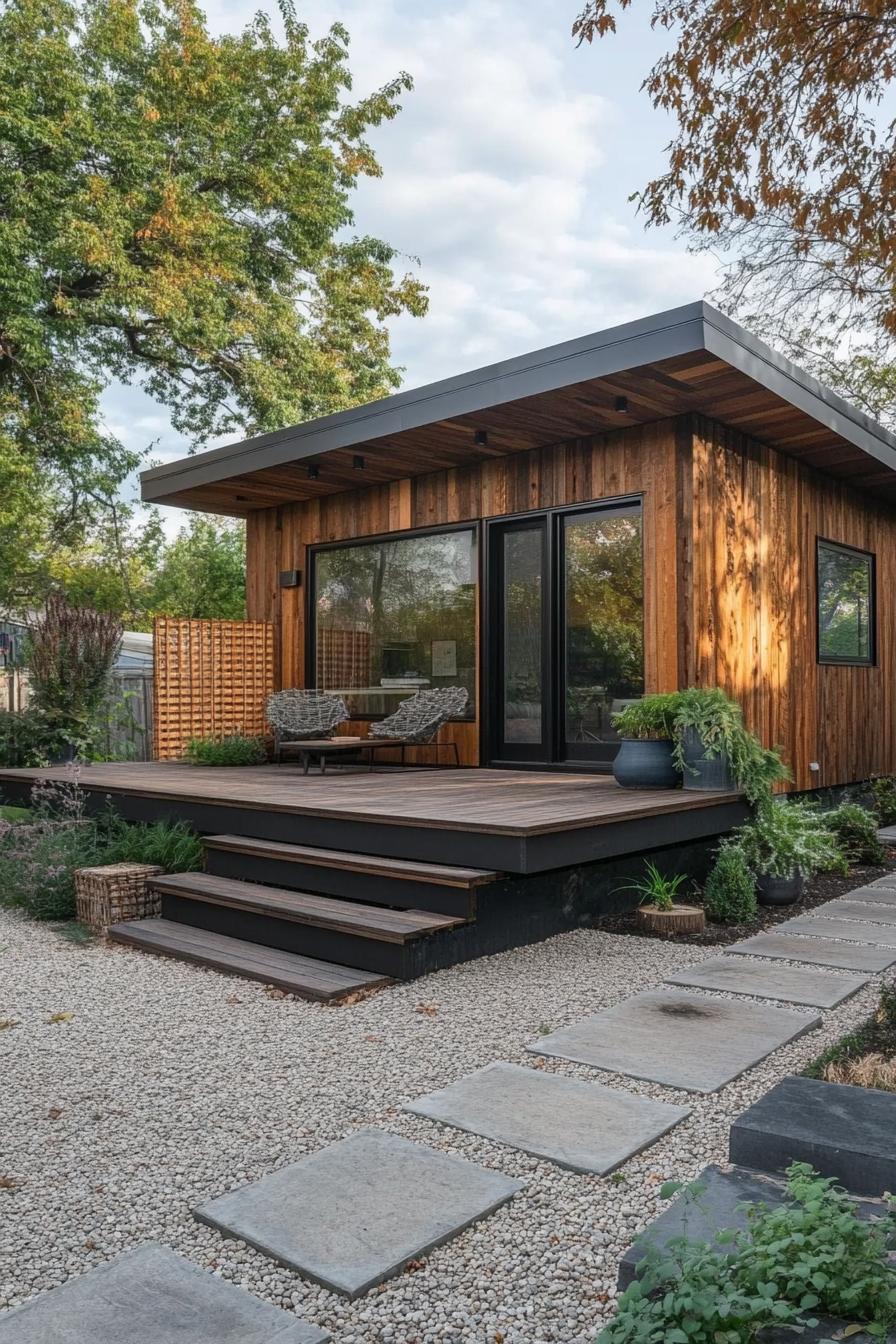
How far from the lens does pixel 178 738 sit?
321 inches

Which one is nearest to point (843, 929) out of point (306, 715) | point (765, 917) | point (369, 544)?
point (765, 917)

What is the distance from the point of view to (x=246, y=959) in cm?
389

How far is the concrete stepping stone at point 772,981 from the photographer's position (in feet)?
11.3

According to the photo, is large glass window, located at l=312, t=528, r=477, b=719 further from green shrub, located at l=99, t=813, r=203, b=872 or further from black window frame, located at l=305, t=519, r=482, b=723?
green shrub, located at l=99, t=813, r=203, b=872

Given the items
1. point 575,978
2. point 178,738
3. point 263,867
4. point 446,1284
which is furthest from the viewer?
point 178,738

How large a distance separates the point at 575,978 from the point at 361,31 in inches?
640

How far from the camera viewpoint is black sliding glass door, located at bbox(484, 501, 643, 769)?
21.3 ft

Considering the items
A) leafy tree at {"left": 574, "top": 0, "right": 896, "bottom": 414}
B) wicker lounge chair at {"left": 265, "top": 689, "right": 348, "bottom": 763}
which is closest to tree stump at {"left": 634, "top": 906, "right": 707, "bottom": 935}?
leafy tree at {"left": 574, "top": 0, "right": 896, "bottom": 414}

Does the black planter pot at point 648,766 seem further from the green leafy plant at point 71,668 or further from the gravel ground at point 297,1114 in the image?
the green leafy plant at point 71,668

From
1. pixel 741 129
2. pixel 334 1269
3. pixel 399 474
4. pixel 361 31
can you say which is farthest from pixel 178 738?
pixel 361 31

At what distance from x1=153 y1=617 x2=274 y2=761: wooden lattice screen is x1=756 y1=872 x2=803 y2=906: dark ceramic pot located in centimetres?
479

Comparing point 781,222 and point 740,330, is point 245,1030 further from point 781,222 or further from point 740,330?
point 781,222

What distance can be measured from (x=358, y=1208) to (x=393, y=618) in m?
6.14

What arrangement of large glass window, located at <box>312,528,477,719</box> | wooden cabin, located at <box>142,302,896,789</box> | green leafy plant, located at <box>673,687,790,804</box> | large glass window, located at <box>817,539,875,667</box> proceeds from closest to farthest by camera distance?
1. green leafy plant, located at <box>673,687,790,804</box>
2. wooden cabin, located at <box>142,302,896,789</box>
3. large glass window, located at <box>312,528,477,719</box>
4. large glass window, located at <box>817,539,875,667</box>
